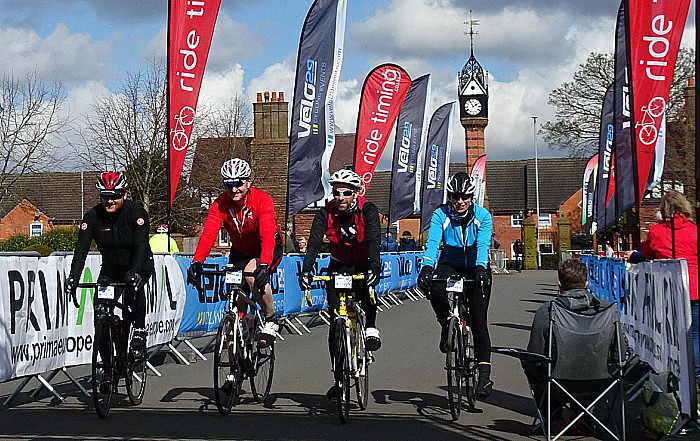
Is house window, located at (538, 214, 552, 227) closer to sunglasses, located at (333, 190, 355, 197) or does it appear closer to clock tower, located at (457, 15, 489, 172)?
clock tower, located at (457, 15, 489, 172)

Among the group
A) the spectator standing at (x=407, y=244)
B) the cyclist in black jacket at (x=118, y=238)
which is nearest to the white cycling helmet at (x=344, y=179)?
the cyclist in black jacket at (x=118, y=238)

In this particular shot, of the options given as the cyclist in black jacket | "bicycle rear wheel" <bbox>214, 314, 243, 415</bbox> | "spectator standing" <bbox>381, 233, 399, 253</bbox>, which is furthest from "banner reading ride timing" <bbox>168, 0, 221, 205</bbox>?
"spectator standing" <bbox>381, 233, 399, 253</bbox>

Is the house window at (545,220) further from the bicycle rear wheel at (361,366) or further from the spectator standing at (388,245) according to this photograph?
the bicycle rear wheel at (361,366)

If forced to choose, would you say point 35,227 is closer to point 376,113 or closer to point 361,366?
point 376,113

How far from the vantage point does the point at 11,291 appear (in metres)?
9.58

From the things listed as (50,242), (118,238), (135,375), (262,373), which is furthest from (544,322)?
(50,242)

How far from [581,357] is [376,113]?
1696cm

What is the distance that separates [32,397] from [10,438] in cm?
259

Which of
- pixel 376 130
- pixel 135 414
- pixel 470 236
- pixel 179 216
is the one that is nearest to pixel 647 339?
pixel 470 236

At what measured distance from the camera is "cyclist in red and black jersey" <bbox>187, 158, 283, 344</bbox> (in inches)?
360

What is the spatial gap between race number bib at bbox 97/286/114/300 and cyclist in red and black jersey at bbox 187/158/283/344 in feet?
2.20

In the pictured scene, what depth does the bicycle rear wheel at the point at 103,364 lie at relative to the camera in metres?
8.87

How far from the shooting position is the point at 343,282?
350 inches

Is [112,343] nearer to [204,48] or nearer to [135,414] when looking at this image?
[135,414]
